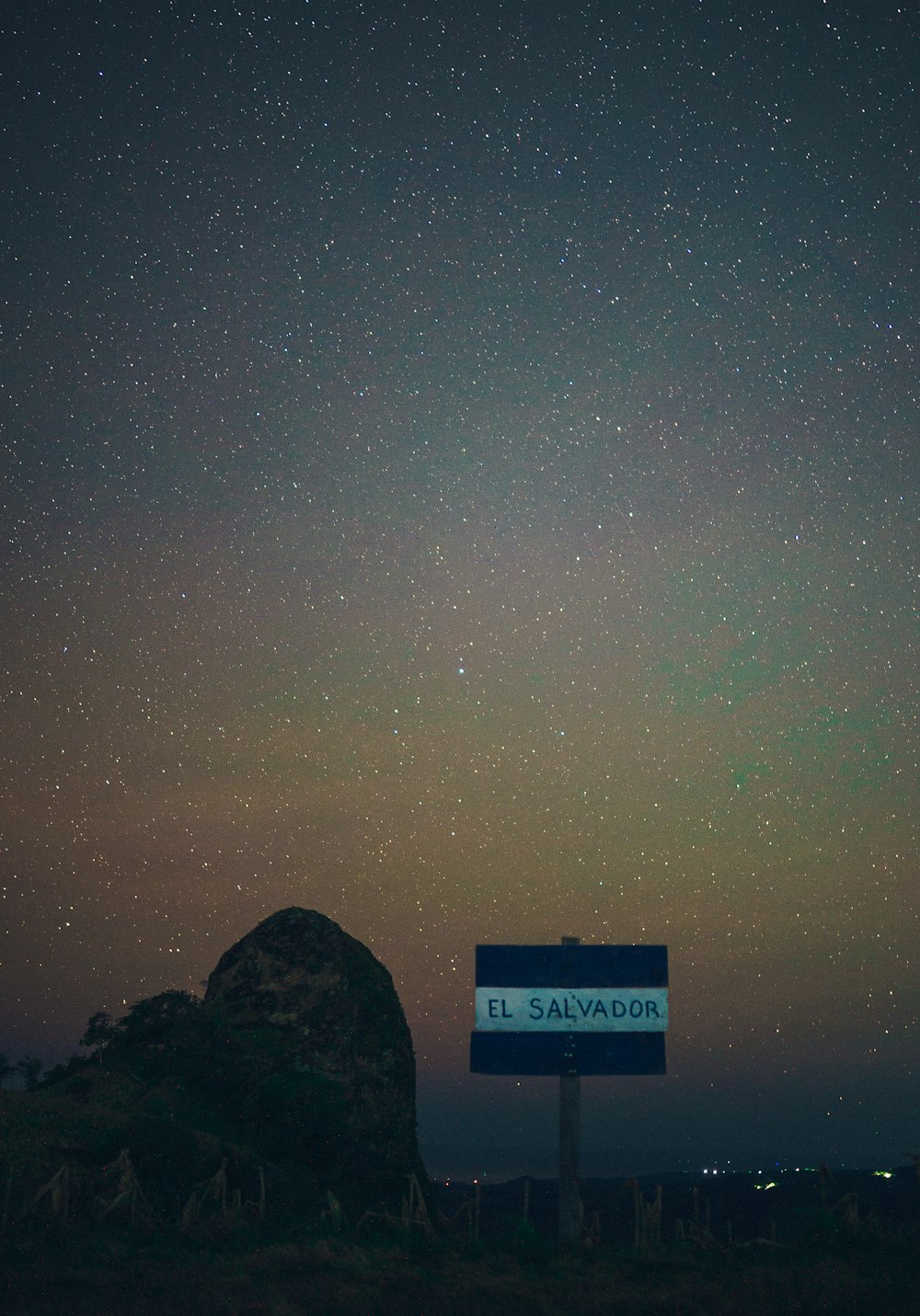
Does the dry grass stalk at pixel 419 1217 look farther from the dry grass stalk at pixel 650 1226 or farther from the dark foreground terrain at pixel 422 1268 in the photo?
the dry grass stalk at pixel 650 1226

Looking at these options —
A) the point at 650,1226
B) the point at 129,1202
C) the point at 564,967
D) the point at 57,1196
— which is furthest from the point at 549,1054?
the point at 57,1196

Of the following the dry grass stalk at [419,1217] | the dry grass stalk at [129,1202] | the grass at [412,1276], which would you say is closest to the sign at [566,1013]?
the dry grass stalk at [419,1217]

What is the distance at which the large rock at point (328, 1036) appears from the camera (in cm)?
3078

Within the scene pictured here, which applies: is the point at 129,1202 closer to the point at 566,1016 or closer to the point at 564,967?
the point at 566,1016

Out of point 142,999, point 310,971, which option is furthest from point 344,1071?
point 142,999

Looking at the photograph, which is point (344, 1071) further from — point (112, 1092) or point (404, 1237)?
point (404, 1237)

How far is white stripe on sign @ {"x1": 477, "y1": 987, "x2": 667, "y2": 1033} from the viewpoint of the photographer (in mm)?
18766

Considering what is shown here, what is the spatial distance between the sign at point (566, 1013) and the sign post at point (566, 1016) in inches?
0.6

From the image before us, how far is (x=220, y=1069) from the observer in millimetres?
31125

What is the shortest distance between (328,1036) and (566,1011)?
17575mm

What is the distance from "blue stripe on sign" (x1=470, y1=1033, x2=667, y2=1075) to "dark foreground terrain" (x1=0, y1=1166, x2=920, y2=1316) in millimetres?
2455

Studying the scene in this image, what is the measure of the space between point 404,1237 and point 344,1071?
1615 centimetres

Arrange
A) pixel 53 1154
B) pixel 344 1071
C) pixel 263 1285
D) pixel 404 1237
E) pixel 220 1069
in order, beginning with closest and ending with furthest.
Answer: pixel 263 1285, pixel 404 1237, pixel 53 1154, pixel 220 1069, pixel 344 1071

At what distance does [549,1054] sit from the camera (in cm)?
1875
